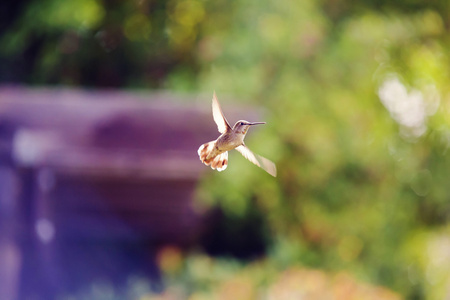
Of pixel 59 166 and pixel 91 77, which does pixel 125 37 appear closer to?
pixel 91 77

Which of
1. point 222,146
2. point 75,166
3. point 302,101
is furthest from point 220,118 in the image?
point 302,101

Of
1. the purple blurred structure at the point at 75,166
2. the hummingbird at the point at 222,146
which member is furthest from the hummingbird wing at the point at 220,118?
the purple blurred structure at the point at 75,166

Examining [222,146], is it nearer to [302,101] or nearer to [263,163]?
[263,163]

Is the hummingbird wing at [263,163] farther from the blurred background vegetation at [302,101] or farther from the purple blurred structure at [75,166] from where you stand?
the blurred background vegetation at [302,101]

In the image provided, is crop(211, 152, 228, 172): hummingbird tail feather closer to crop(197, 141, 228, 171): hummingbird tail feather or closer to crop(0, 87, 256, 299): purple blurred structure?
crop(197, 141, 228, 171): hummingbird tail feather

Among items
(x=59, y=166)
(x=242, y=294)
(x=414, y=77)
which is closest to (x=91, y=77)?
(x=59, y=166)

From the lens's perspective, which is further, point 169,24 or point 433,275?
point 433,275

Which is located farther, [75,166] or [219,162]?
[75,166]
